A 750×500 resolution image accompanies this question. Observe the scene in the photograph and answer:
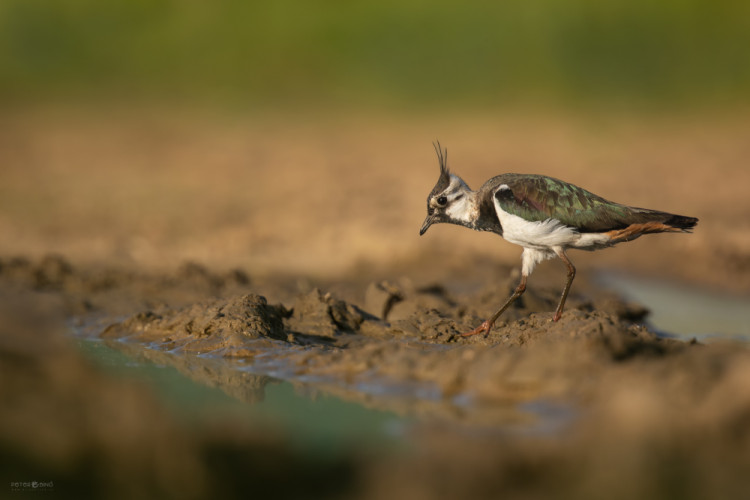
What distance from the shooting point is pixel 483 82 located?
15141 millimetres

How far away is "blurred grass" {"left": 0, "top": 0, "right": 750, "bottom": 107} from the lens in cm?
1470

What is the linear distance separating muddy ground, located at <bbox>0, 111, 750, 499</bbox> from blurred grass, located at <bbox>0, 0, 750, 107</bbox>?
824 millimetres

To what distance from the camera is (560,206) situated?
268 inches

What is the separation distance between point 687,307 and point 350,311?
366 centimetres

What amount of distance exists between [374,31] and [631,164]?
5247 millimetres

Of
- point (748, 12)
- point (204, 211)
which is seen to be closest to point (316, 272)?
point (204, 211)

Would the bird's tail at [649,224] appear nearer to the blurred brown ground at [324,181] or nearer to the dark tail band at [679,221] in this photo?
the dark tail band at [679,221]

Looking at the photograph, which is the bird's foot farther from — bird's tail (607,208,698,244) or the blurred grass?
the blurred grass

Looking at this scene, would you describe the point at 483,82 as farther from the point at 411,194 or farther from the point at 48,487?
the point at 48,487

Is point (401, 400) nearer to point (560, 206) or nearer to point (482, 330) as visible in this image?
point (482, 330)

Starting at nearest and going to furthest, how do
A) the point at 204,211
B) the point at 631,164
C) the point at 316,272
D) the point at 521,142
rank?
the point at 316,272, the point at 204,211, the point at 631,164, the point at 521,142

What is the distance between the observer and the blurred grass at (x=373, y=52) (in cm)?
1470

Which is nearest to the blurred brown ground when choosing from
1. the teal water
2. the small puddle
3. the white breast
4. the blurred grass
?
the small puddle

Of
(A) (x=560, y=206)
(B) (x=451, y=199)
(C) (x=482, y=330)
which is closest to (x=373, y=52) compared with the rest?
(B) (x=451, y=199)
